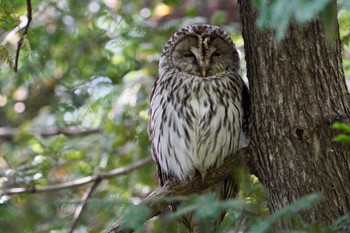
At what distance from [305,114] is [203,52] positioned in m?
1.00

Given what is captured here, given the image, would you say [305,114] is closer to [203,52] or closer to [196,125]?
[196,125]

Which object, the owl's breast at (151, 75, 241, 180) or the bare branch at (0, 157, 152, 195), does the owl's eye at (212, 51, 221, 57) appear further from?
the bare branch at (0, 157, 152, 195)

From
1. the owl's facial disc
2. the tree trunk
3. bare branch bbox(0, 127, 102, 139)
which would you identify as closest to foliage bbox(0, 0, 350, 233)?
bare branch bbox(0, 127, 102, 139)

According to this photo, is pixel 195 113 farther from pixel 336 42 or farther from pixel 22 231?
pixel 22 231

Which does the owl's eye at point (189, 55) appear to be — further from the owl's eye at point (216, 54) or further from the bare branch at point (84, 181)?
the bare branch at point (84, 181)

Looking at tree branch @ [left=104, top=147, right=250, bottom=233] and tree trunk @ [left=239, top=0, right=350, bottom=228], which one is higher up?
tree trunk @ [left=239, top=0, right=350, bottom=228]

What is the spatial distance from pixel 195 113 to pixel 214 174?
31 centimetres

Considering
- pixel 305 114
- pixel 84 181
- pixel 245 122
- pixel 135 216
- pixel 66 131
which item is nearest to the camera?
pixel 135 216

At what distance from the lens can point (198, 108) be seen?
3.61m

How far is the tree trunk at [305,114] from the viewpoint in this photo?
2.92 m

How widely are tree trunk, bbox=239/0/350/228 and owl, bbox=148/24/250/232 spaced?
21.3 inches

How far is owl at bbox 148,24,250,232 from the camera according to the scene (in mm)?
3578

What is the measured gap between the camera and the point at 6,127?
6.11 m

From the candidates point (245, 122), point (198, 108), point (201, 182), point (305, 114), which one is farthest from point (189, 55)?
point (305, 114)
